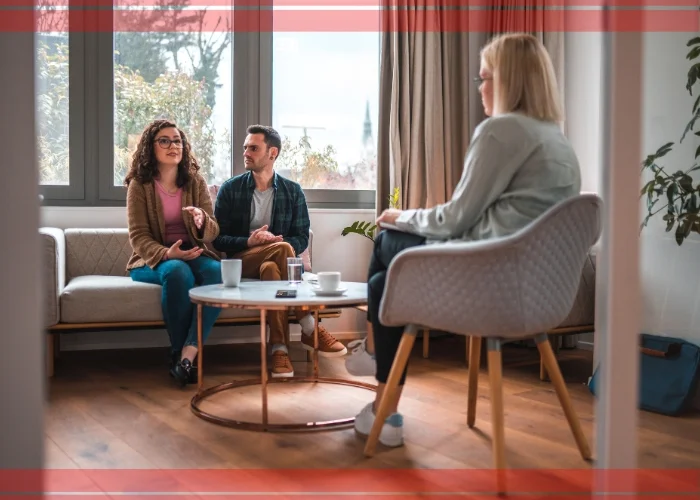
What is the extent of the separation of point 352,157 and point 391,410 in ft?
7.53

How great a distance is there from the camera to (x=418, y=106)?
4.13 m

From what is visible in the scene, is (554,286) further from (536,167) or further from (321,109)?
(321,109)

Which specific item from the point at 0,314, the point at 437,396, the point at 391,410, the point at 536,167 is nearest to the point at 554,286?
the point at 536,167

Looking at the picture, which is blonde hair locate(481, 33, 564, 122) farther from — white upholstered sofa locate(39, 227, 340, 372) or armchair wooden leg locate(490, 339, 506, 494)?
white upholstered sofa locate(39, 227, 340, 372)

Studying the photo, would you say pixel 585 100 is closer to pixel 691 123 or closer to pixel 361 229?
pixel 691 123

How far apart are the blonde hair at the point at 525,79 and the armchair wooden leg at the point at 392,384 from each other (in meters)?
0.67

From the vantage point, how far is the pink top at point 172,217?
353cm

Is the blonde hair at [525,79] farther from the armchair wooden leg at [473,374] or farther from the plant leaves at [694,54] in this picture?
the plant leaves at [694,54]

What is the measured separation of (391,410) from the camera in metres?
2.31

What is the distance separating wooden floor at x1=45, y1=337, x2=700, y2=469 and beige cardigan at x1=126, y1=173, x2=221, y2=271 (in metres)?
0.51

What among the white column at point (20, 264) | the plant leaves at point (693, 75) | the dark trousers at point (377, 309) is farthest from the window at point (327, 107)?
the white column at point (20, 264)

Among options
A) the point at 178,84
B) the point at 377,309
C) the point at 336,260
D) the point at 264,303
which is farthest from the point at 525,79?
the point at 178,84

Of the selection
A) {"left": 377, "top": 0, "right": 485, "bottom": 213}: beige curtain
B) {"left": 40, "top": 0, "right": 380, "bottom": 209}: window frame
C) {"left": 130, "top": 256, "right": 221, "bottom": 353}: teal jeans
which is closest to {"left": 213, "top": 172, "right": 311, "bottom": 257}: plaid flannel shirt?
{"left": 130, "top": 256, "right": 221, "bottom": 353}: teal jeans

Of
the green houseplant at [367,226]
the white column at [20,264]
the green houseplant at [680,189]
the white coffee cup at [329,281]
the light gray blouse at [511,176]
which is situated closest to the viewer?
the white column at [20,264]
